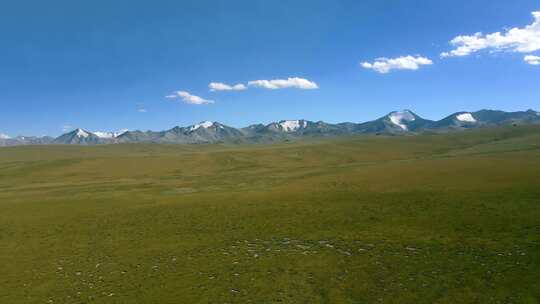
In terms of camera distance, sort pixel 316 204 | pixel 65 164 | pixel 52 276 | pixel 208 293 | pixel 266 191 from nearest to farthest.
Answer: pixel 208 293 < pixel 52 276 < pixel 316 204 < pixel 266 191 < pixel 65 164

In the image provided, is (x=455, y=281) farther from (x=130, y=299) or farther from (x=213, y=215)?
(x=213, y=215)

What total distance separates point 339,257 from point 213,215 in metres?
18.0

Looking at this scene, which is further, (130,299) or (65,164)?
(65,164)

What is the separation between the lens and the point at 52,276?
2258 cm

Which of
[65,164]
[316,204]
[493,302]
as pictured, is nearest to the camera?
[493,302]

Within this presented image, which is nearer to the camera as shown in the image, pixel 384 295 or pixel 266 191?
pixel 384 295

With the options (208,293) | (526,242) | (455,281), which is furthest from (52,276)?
(526,242)

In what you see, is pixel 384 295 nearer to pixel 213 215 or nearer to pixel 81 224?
pixel 213 215

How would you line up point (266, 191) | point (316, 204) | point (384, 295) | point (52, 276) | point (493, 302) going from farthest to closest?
point (266, 191)
point (316, 204)
point (52, 276)
point (384, 295)
point (493, 302)

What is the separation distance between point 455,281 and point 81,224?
33476 millimetres

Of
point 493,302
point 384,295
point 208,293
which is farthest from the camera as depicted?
point 208,293

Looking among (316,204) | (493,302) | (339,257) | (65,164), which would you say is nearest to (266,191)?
(316,204)

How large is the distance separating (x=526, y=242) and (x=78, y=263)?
95.3 ft

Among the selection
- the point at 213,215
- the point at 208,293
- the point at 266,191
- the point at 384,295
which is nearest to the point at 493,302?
the point at 384,295
